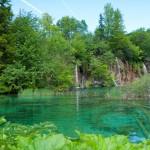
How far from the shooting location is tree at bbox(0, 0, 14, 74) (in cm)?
2753

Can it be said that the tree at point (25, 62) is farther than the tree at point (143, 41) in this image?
No

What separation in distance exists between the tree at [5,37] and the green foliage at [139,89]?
13.0 metres

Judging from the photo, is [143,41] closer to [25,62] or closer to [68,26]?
[68,26]

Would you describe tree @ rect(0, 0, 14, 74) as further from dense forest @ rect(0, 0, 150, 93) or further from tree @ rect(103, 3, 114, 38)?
tree @ rect(103, 3, 114, 38)

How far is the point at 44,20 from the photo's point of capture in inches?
1547

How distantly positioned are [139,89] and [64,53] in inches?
685

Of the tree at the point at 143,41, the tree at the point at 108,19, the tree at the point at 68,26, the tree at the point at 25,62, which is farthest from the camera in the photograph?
the tree at the point at 68,26

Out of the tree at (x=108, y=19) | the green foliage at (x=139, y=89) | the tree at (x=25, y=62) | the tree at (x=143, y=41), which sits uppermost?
the tree at (x=108, y=19)

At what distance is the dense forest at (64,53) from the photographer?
1100 inches

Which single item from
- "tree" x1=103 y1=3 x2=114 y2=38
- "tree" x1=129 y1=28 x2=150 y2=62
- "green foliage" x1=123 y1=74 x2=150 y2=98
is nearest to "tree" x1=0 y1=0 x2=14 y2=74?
"green foliage" x1=123 y1=74 x2=150 y2=98

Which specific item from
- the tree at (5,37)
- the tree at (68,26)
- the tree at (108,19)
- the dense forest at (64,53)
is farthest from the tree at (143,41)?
the tree at (5,37)

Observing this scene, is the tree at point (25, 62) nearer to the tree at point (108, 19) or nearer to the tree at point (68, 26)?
the tree at point (108, 19)

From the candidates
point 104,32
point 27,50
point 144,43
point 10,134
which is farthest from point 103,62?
point 10,134

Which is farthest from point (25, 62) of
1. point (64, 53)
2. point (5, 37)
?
point (64, 53)
